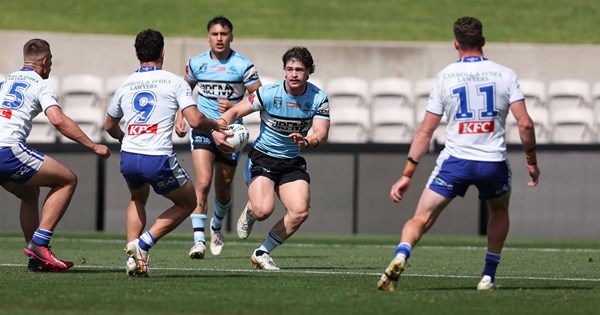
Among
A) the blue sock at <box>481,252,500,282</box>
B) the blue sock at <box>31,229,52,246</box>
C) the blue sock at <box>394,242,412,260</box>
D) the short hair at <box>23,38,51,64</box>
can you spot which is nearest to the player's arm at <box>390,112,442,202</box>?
the blue sock at <box>394,242,412,260</box>

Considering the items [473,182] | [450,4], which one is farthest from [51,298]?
[450,4]

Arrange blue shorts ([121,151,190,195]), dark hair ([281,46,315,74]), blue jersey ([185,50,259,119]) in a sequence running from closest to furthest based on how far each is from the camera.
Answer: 1. blue shorts ([121,151,190,195])
2. dark hair ([281,46,315,74])
3. blue jersey ([185,50,259,119])

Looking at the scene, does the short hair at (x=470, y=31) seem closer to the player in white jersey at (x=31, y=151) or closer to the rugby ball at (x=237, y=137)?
the rugby ball at (x=237, y=137)

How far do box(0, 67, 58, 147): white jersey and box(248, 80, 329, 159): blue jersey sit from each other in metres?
1.93

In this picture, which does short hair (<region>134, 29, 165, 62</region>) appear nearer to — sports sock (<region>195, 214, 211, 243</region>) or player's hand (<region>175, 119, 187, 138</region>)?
player's hand (<region>175, 119, 187, 138</region>)

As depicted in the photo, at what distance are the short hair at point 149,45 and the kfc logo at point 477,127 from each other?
2.66m

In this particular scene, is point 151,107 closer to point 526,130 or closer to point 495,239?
point 495,239

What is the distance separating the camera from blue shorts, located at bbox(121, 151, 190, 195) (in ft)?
31.7

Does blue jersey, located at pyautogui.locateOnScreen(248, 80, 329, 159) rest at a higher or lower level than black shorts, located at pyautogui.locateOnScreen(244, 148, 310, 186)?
higher

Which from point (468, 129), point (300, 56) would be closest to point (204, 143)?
point (300, 56)

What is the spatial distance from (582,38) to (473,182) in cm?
1922

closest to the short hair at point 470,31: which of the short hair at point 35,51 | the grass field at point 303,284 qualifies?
the grass field at point 303,284

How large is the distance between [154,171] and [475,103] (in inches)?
107

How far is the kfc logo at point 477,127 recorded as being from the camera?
861 cm
